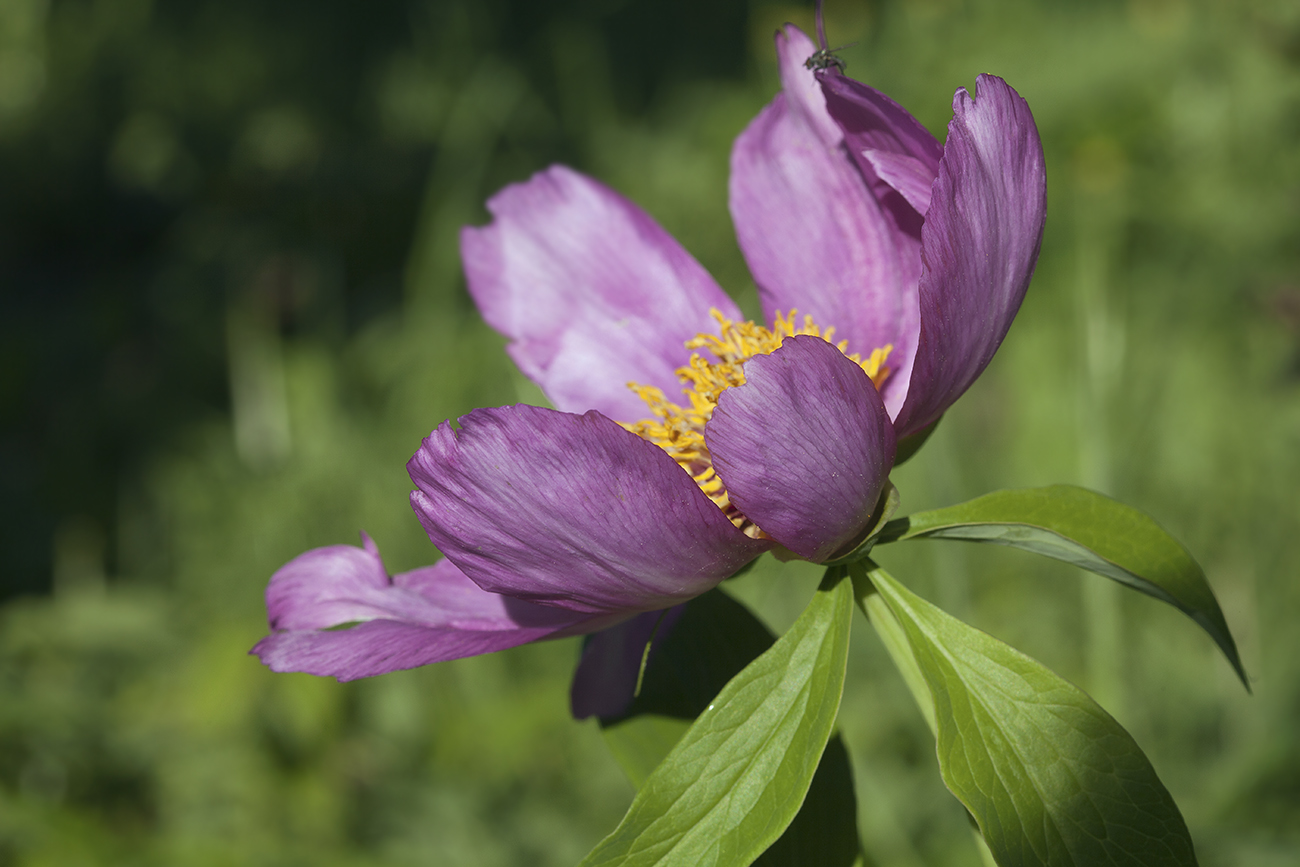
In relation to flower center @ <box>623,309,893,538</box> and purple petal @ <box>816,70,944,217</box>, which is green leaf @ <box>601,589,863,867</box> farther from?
purple petal @ <box>816,70,944,217</box>

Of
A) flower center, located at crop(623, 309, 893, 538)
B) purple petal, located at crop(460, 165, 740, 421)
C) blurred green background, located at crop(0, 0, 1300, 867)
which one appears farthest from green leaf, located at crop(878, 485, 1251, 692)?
blurred green background, located at crop(0, 0, 1300, 867)

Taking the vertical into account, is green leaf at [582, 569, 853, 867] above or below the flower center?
below

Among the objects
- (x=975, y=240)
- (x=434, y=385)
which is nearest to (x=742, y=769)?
(x=975, y=240)

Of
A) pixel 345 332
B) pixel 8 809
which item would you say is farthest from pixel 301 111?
pixel 8 809

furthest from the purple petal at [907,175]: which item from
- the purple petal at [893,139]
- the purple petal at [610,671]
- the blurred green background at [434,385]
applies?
the blurred green background at [434,385]

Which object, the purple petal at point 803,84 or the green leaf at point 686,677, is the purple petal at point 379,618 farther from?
the purple petal at point 803,84
